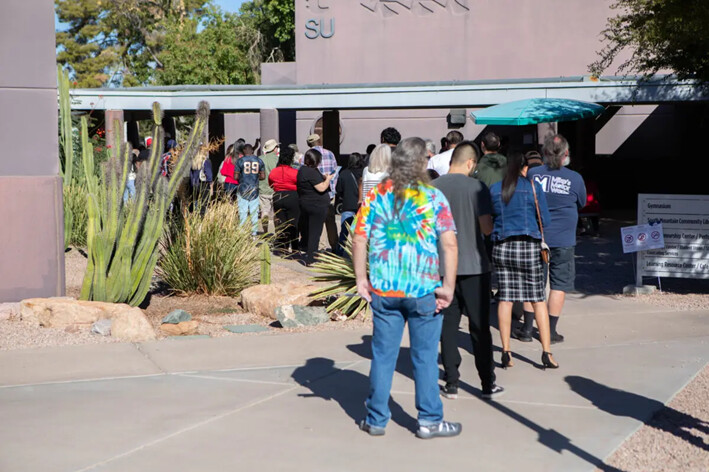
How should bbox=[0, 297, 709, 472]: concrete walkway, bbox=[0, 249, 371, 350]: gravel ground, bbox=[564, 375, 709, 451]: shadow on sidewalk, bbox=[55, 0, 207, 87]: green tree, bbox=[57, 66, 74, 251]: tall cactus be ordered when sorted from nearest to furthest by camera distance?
bbox=[0, 297, 709, 472]: concrete walkway, bbox=[564, 375, 709, 451]: shadow on sidewalk, bbox=[0, 249, 371, 350]: gravel ground, bbox=[57, 66, 74, 251]: tall cactus, bbox=[55, 0, 207, 87]: green tree

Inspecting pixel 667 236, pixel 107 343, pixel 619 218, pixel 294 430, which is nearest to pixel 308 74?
pixel 619 218

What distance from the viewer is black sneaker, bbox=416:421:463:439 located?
5.51 m

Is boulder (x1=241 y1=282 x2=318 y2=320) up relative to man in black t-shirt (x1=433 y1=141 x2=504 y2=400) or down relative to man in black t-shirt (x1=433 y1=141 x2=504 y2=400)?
down

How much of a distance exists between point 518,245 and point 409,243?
1993 mm

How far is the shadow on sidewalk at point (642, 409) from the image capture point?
569 cm

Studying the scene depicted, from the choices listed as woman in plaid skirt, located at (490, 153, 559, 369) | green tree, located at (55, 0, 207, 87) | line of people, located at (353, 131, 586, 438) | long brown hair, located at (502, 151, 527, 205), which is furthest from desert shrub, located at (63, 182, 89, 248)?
green tree, located at (55, 0, 207, 87)

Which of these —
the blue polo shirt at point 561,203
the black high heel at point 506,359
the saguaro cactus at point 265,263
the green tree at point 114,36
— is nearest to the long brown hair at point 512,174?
the blue polo shirt at point 561,203

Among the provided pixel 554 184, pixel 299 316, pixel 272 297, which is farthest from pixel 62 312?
pixel 554 184

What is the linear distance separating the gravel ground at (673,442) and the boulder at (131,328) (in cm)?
453

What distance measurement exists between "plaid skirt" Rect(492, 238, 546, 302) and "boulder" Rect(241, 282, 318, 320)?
2.99m

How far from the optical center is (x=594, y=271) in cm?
1286

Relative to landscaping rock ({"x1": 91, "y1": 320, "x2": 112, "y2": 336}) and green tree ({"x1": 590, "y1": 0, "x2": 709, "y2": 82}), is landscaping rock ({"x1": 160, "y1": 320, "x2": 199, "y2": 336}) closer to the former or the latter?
landscaping rock ({"x1": 91, "y1": 320, "x2": 112, "y2": 336})

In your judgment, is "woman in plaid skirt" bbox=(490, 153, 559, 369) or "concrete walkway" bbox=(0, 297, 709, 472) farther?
"woman in plaid skirt" bbox=(490, 153, 559, 369)

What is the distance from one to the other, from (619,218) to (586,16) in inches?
345
